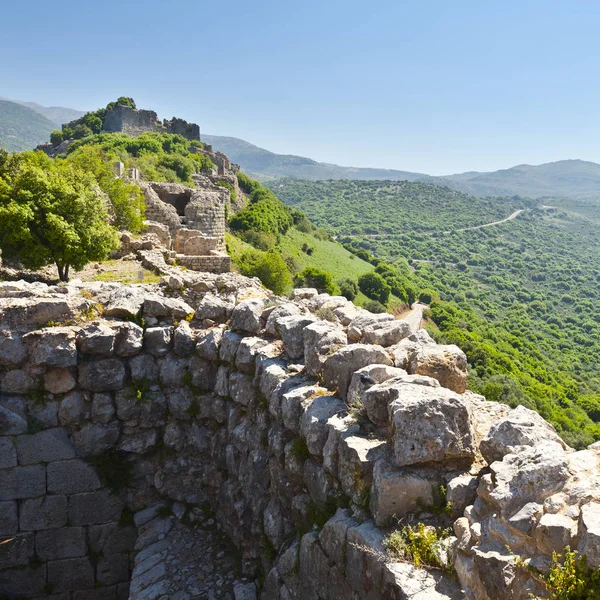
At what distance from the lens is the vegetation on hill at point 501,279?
4406 centimetres

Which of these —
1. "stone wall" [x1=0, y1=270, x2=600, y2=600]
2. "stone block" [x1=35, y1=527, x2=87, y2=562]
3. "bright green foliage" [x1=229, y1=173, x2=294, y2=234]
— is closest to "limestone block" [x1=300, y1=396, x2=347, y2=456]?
"stone wall" [x1=0, y1=270, x2=600, y2=600]

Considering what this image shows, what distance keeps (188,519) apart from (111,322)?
3390 mm

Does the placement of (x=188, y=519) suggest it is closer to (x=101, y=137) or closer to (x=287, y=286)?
(x=287, y=286)

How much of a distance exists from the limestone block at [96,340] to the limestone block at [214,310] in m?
1.49

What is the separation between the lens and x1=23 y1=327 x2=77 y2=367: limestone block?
301 inches

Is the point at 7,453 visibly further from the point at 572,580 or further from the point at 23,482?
the point at 572,580

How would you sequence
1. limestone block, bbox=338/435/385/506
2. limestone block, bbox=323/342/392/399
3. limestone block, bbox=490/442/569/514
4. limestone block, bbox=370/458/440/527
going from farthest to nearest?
limestone block, bbox=323/342/392/399, limestone block, bbox=338/435/385/506, limestone block, bbox=370/458/440/527, limestone block, bbox=490/442/569/514

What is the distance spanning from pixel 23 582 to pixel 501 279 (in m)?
111

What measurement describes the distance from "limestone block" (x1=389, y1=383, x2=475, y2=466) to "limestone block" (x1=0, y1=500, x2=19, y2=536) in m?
6.57

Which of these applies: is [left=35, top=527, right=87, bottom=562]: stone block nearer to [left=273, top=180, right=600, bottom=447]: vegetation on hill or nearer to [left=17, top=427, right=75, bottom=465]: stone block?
[left=17, top=427, right=75, bottom=465]: stone block

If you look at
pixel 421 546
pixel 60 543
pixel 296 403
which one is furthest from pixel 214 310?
pixel 421 546

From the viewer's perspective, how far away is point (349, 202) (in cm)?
17038

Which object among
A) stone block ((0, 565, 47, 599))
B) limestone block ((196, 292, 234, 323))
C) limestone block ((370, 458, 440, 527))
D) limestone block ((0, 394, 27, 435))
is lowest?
stone block ((0, 565, 47, 599))

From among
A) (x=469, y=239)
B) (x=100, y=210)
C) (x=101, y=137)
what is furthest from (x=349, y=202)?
(x=100, y=210)
